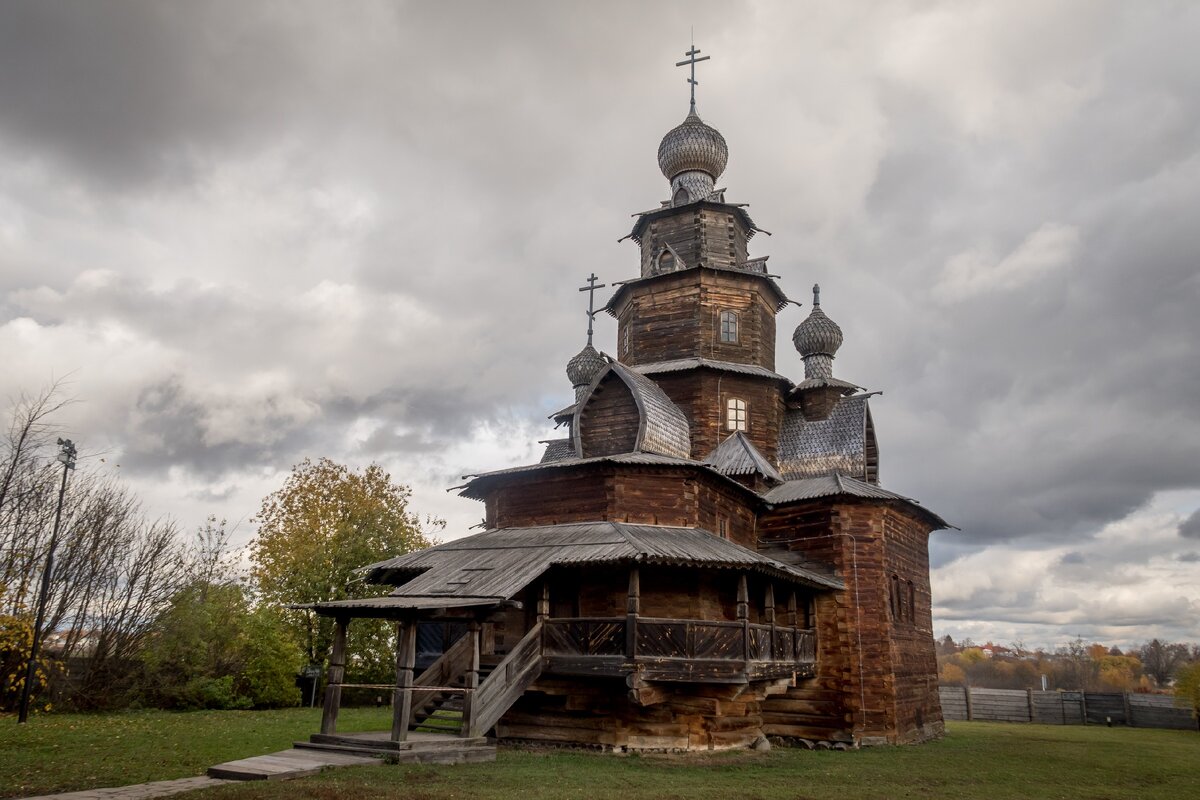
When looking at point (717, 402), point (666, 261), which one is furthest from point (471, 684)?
point (666, 261)

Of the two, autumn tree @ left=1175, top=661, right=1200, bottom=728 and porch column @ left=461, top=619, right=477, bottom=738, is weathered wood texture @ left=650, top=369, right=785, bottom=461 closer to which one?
porch column @ left=461, top=619, right=477, bottom=738

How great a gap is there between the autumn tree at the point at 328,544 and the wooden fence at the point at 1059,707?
21285mm

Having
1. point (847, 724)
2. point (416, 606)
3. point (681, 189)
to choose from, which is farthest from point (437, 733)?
point (681, 189)

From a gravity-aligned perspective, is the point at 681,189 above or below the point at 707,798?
above

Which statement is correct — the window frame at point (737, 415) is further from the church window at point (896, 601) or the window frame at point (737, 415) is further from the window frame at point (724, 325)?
the church window at point (896, 601)

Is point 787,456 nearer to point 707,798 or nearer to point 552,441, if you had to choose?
point 552,441

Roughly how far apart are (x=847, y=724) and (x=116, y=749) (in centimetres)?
1433

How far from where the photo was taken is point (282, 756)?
12266mm

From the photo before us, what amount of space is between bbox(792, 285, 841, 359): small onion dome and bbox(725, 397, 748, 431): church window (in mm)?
3956

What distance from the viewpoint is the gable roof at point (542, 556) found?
46.8ft

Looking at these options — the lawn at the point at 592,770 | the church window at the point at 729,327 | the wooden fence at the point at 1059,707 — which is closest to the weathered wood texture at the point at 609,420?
the church window at the point at 729,327

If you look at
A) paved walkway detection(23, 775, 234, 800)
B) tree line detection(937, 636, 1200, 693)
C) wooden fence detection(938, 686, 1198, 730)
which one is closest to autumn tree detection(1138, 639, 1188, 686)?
tree line detection(937, 636, 1200, 693)

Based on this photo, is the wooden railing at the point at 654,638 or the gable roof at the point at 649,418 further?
the gable roof at the point at 649,418

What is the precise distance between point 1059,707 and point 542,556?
86.2 feet
